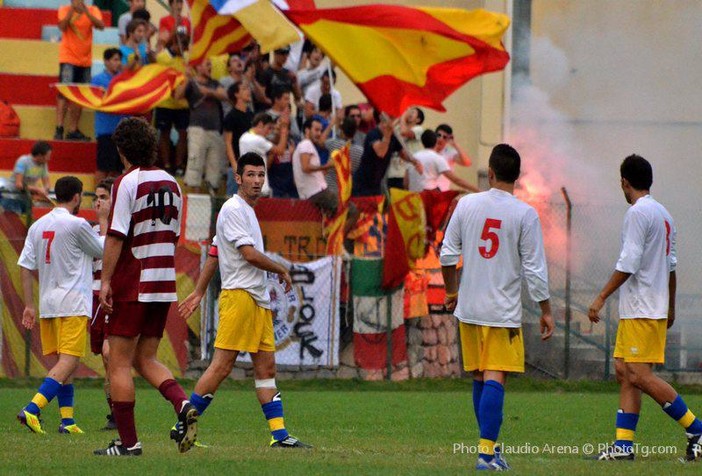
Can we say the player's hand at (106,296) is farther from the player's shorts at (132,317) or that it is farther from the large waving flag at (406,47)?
the large waving flag at (406,47)

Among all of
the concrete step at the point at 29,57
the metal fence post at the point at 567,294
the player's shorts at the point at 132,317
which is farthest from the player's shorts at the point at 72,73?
the player's shorts at the point at 132,317

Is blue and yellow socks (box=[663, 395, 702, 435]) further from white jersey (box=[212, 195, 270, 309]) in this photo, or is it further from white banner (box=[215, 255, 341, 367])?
white banner (box=[215, 255, 341, 367])

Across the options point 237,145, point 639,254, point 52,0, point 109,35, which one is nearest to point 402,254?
point 237,145

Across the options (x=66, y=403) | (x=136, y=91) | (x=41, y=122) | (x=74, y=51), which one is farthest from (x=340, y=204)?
(x=66, y=403)

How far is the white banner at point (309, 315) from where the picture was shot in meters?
18.5

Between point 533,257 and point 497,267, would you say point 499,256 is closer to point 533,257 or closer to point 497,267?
point 497,267

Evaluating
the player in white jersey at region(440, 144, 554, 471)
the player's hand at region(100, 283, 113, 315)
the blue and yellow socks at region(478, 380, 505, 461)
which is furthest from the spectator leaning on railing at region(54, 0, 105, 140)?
the blue and yellow socks at region(478, 380, 505, 461)

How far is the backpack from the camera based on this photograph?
22.5 metres

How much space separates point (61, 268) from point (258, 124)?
249 inches

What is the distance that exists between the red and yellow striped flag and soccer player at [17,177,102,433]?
8.09 meters

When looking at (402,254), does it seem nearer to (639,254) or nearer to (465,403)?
(465,403)

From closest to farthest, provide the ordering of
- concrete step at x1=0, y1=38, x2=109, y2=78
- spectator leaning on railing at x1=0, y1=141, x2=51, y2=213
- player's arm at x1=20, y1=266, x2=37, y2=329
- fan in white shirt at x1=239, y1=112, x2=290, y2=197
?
player's arm at x1=20, y1=266, x2=37, y2=329, fan in white shirt at x1=239, y1=112, x2=290, y2=197, spectator leaning on railing at x1=0, y1=141, x2=51, y2=213, concrete step at x1=0, y1=38, x2=109, y2=78

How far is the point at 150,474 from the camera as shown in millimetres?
8078

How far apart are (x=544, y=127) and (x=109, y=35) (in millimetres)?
8740
